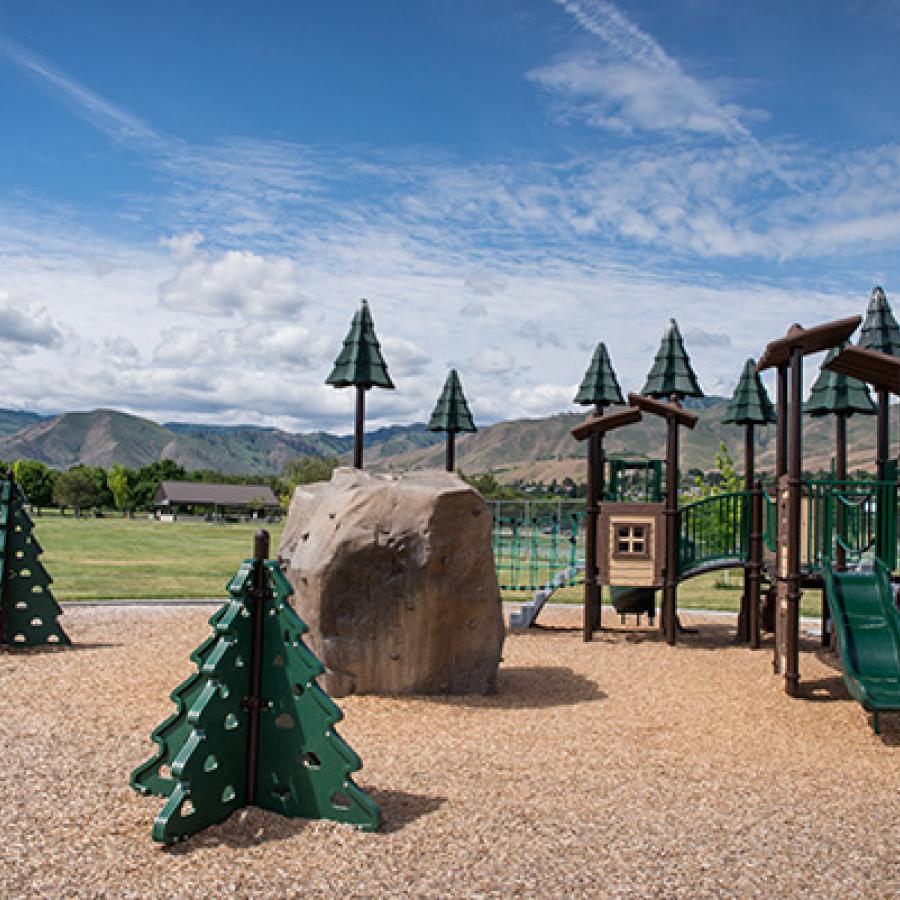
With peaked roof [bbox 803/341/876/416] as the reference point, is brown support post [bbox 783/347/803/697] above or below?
below

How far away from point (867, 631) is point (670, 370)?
24.9 ft

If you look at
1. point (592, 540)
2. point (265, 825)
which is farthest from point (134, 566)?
point (265, 825)

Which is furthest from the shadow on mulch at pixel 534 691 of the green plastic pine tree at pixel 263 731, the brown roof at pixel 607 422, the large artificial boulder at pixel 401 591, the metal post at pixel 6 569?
the metal post at pixel 6 569

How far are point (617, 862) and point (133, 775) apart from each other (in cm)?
302

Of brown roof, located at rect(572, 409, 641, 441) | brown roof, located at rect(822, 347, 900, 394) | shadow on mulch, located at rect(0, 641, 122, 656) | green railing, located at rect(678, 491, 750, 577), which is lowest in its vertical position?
shadow on mulch, located at rect(0, 641, 122, 656)

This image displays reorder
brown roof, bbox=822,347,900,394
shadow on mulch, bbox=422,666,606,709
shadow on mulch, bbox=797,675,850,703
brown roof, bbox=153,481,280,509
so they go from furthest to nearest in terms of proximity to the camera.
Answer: brown roof, bbox=153,481,280,509
brown roof, bbox=822,347,900,394
shadow on mulch, bbox=797,675,850,703
shadow on mulch, bbox=422,666,606,709

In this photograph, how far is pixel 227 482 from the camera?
486ft

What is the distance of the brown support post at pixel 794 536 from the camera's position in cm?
988

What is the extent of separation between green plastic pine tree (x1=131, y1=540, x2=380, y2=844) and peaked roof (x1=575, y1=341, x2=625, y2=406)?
11160 mm

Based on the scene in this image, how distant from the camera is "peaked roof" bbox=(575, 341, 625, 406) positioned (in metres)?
16.1

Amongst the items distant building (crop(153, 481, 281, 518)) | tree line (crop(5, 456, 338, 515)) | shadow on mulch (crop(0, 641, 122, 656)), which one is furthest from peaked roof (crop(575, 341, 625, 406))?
distant building (crop(153, 481, 281, 518))

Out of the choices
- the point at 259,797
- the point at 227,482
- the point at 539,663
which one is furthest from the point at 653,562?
the point at 227,482

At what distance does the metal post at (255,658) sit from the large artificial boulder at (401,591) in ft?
10.5

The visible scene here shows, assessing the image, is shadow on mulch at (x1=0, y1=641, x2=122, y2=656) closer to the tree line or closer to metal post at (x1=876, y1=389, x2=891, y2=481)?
metal post at (x1=876, y1=389, x2=891, y2=481)
